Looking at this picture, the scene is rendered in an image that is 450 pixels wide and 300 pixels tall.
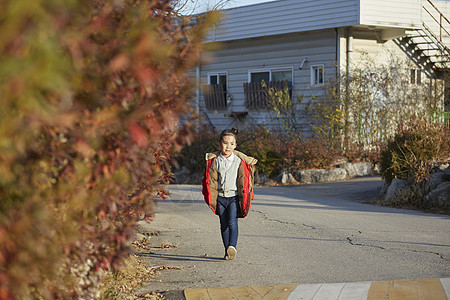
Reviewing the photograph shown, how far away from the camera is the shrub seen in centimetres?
1215

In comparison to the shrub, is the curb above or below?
below

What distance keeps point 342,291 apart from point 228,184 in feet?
7.26

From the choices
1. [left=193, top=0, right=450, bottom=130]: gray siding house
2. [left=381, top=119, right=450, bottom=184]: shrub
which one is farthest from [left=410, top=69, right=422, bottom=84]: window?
[left=381, top=119, right=450, bottom=184]: shrub

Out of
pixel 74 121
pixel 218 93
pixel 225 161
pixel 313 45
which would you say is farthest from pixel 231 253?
pixel 218 93

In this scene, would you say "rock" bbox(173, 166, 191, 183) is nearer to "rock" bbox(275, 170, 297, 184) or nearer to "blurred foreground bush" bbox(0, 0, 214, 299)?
→ "rock" bbox(275, 170, 297, 184)

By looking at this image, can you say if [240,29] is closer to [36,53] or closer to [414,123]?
[414,123]

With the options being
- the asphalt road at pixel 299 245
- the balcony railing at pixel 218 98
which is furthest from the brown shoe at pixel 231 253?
the balcony railing at pixel 218 98

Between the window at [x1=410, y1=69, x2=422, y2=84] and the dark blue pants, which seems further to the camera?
the window at [x1=410, y1=69, x2=422, y2=84]

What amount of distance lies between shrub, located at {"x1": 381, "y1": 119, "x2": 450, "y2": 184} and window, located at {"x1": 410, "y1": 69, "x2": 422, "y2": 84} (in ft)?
32.8

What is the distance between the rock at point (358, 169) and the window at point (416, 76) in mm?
5878

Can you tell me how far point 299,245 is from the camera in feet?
25.0

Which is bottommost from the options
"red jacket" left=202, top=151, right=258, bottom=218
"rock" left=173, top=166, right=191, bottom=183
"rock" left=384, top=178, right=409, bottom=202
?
"rock" left=173, top=166, right=191, bottom=183

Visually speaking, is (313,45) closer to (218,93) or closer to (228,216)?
(218,93)

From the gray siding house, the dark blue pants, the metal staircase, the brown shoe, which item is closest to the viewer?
the brown shoe
